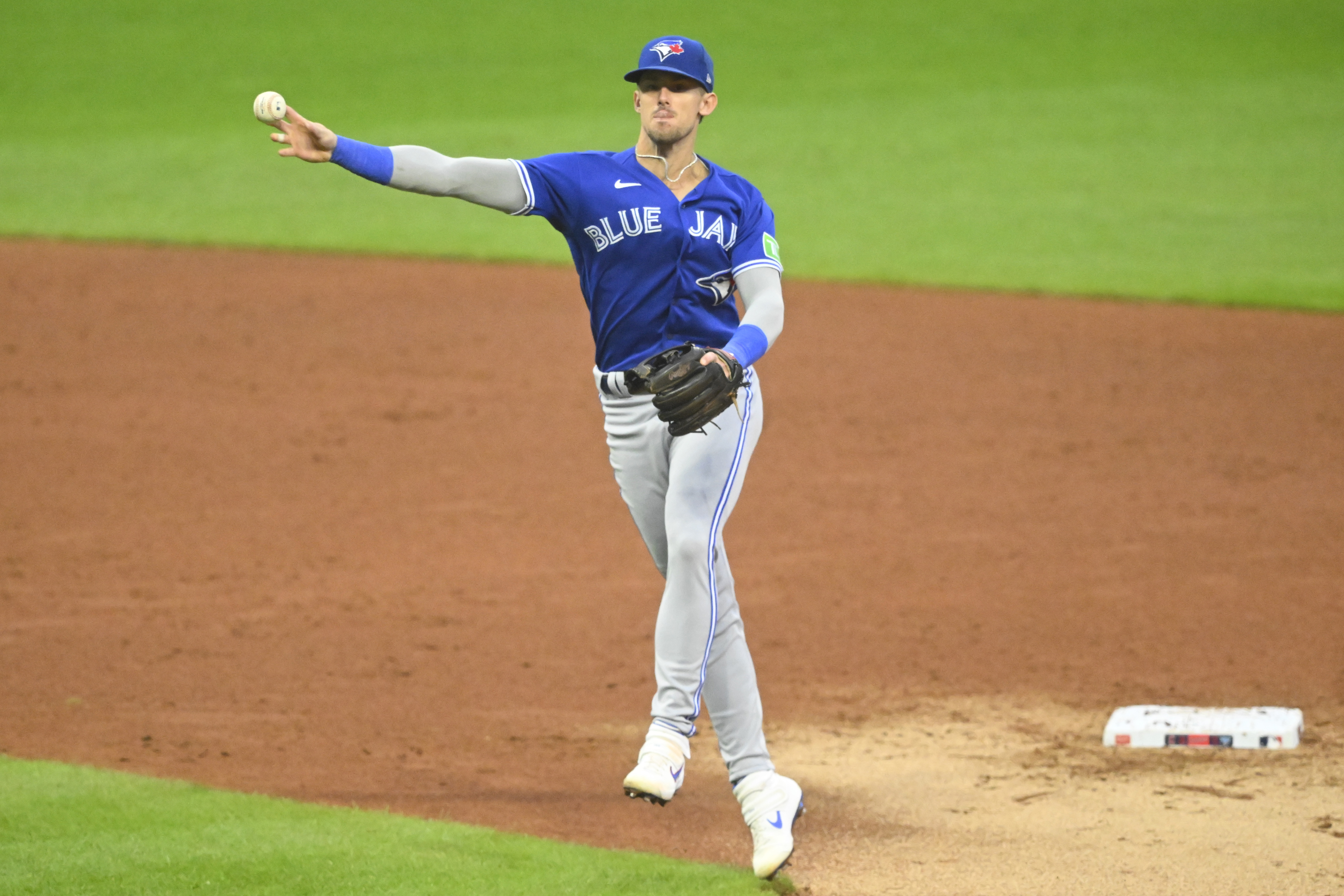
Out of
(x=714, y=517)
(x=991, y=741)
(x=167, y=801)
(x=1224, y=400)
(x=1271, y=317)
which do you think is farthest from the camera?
(x=1271, y=317)

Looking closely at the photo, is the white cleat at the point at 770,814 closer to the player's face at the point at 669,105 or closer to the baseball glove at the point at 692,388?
the baseball glove at the point at 692,388

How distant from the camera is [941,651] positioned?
6828 mm

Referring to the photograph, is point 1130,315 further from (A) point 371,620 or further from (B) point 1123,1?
(B) point 1123,1

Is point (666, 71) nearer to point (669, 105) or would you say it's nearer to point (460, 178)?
point (669, 105)

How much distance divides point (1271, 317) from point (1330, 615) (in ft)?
20.8

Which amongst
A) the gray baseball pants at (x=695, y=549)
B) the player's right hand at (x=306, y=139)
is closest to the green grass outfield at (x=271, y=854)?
the gray baseball pants at (x=695, y=549)

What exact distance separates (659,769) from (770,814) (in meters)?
0.42

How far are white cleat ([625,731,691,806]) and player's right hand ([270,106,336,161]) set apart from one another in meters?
1.76

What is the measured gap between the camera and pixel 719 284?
14.7 feet

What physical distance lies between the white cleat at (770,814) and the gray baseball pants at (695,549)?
52mm

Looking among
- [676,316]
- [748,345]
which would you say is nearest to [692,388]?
[748,345]

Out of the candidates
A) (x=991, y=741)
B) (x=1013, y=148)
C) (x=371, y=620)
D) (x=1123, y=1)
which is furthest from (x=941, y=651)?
(x=1123, y=1)

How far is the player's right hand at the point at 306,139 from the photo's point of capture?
4.13m

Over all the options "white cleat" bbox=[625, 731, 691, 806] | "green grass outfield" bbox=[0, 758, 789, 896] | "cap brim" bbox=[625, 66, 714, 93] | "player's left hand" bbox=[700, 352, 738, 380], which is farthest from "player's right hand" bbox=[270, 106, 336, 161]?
"green grass outfield" bbox=[0, 758, 789, 896]
